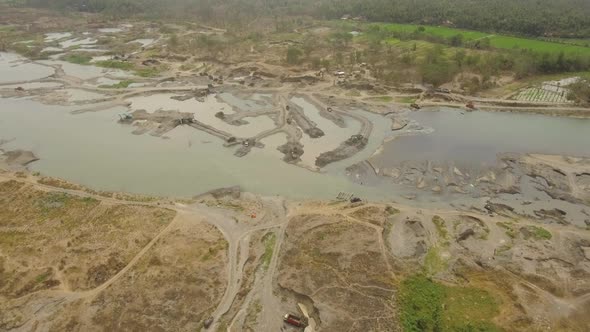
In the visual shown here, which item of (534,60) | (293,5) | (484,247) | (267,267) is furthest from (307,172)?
(293,5)

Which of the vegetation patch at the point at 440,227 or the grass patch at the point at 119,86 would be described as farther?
the grass patch at the point at 119,86

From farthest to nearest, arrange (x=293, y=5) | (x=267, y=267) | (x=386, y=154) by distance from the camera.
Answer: (x=293, y=5)
(x=386, y=154)
(x=267, y=267)

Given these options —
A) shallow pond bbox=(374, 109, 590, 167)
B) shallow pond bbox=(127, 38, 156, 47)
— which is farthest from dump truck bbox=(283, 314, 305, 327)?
shallow pond bbox=(127, 38, 156, 47)

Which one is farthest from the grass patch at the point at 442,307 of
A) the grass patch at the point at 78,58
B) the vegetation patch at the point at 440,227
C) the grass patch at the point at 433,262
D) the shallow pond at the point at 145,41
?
the shallow pond at the point at 145,41

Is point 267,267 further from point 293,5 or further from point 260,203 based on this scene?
point 293,5

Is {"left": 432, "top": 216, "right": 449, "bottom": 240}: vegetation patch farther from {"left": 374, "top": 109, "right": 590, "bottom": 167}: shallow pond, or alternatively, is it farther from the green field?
the green field

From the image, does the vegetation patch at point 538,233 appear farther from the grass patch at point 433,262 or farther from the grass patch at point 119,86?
the grass patch at point 119,86

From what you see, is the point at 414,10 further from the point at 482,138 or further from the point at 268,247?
the point at 268,247
